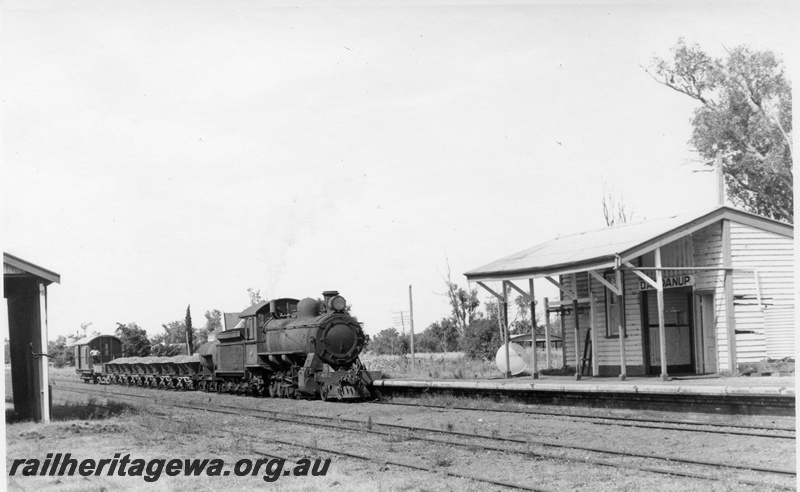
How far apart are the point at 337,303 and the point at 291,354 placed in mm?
1965

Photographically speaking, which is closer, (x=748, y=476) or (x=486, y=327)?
(x=748, y=476)

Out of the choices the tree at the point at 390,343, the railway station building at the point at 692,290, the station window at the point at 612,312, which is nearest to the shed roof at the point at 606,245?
the railway station building at the point at 692,290

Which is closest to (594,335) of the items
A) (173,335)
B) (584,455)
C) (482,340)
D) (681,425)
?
(681,425)

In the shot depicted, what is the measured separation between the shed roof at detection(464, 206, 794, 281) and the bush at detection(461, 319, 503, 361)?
41.1ft

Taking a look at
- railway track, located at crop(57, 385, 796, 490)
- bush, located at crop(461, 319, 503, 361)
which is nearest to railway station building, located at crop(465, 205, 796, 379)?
railway track, located at crop(57, 385, 796, 490)

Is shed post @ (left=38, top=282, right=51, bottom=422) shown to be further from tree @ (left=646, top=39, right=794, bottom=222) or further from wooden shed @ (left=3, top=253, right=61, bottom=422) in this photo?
tree @ (left=646, top=39, right=794, bottom=222)

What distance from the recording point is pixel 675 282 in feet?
59.9

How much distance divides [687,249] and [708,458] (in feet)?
28.8

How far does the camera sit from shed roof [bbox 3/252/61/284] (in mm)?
15202

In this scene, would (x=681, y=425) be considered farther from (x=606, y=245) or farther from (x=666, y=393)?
(x=606, y=245)

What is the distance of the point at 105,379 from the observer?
39812mm

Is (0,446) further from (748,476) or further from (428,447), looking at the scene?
Result: (748,476)

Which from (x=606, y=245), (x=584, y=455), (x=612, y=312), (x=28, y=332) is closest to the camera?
(x=584, y=455)

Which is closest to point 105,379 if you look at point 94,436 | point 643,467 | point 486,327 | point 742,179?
point 486,327
